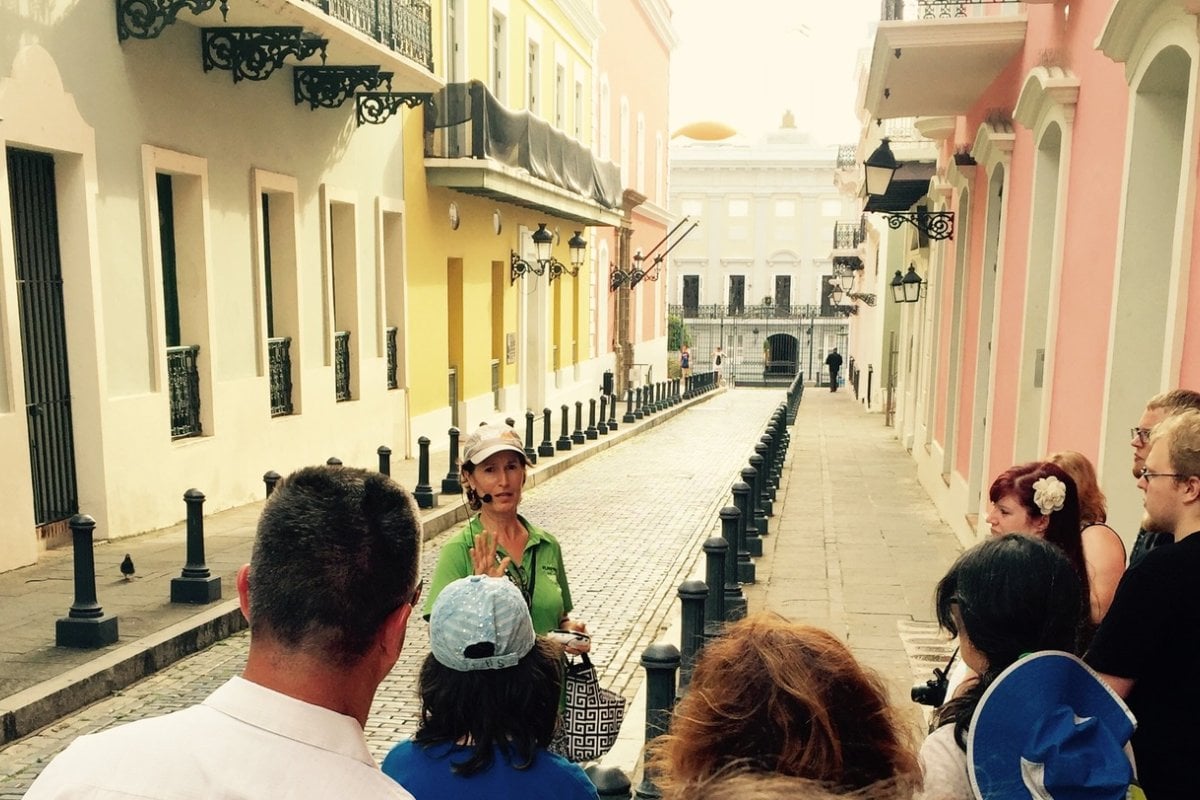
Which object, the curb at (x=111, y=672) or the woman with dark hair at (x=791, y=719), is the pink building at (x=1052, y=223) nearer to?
the woman with dark hair at (x=791, y=719)

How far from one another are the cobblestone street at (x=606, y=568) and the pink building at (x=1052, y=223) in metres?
3.02

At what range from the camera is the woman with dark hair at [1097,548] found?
344 centimetres

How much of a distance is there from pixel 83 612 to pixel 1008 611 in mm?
5806

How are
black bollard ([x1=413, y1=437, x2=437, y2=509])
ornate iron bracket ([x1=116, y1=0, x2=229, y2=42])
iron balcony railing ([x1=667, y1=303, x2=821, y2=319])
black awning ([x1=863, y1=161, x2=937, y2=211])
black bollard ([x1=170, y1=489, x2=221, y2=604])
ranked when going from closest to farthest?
black bollard ([x1=170, y1=489, x2=221, y2=604]), ornate iron bracket ([x1=116, y1=0, x2=229, y2=42]), black bollard ([x1=413, y1=437, x2=437, y2=509]), black awning ([x1=863, y1=161, x2=937, y2=211]), iron balcony railing ([x1=667, y1=303, x2=821, y2=319])

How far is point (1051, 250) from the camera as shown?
26.0 feet

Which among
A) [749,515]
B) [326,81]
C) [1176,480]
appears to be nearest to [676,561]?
[749,515]

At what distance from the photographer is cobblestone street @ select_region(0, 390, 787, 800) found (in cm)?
554

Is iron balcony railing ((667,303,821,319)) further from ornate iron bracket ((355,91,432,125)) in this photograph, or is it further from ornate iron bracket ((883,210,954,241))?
ornate iron bracket ((355,91,432,125))

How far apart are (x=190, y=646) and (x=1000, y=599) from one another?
591 cm

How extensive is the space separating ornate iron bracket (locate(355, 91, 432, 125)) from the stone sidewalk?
5514 mm

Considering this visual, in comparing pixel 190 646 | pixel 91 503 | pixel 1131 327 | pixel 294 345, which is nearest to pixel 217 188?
pixel 294 345

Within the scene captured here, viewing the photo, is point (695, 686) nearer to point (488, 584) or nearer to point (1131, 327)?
point (488, 584)

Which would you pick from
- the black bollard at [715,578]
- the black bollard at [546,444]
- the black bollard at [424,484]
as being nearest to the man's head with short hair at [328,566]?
the black bollard at [715,578]

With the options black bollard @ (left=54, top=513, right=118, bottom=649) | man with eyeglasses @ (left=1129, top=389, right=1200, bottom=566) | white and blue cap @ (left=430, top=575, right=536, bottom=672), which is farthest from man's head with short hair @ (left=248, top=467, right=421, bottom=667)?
black bollard @ (left=54, top=513, right=118, bottom=649)
